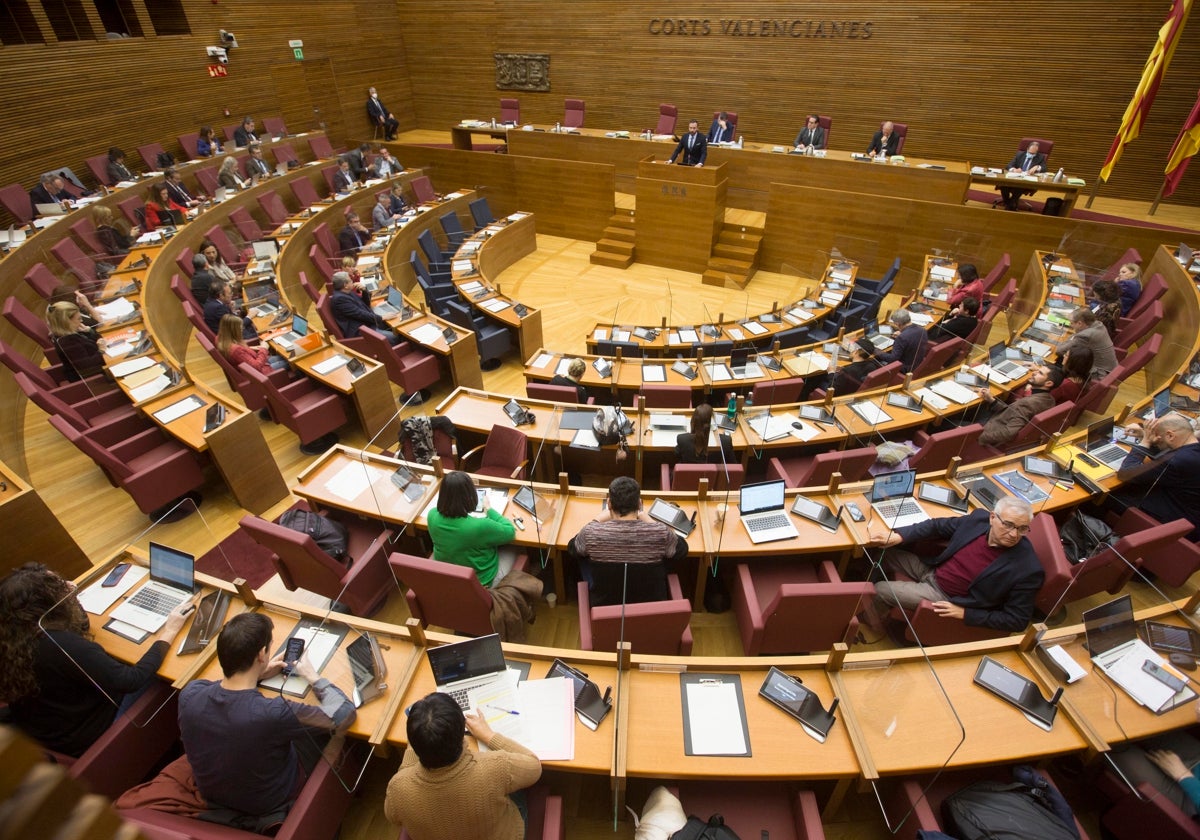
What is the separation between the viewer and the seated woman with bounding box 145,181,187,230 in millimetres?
8625

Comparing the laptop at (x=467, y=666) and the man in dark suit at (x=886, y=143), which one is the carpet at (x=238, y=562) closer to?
the laptop at (x=467, y=666)

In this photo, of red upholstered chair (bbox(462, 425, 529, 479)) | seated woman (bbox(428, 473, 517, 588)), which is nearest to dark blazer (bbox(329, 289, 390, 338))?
red upholstered chair (bbox(462, 425, 529, 479))

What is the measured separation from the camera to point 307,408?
18.0 feet

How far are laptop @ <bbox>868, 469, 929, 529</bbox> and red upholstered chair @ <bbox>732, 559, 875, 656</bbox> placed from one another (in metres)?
0.56

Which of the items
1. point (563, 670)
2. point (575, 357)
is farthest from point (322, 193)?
point (563, 670)

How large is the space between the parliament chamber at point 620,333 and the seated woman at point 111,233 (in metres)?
0.33

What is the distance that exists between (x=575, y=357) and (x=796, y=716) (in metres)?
4.12

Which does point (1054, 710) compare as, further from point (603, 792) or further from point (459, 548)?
point (459, 548)

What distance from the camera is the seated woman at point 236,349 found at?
17.9 ft

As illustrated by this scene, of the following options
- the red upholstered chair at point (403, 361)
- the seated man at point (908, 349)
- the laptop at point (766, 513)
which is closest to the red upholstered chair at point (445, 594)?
the laptop at point (766, 513)

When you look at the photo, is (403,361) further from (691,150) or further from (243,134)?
(243,134)

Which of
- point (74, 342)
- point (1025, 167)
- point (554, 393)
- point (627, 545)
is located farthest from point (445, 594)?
point (1025, 167)

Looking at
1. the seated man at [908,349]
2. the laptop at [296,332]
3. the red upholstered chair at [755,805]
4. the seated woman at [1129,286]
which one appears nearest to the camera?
the red upholstered chair at [755,805]

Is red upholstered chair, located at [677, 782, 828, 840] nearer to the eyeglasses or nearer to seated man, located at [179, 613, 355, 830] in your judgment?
seated man, located at [179, 613, 355, 830]
